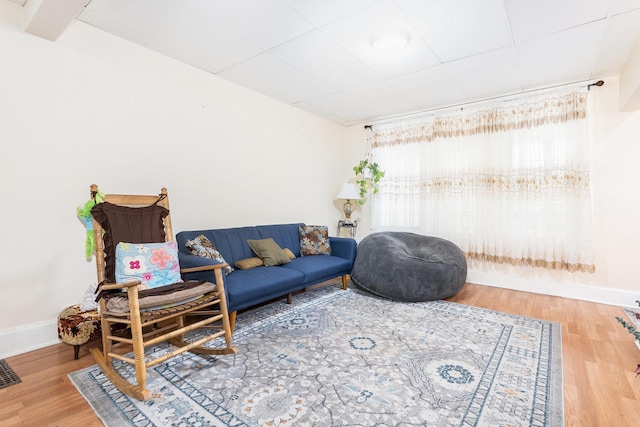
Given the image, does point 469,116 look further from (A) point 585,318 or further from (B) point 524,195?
(A) point 585,318

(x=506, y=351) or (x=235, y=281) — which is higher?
(x=235, y=281)

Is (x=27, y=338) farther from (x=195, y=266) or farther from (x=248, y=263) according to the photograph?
(x=248, y=263)

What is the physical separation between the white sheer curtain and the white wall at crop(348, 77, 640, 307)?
124mm

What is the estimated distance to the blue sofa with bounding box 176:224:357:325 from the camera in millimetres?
2467

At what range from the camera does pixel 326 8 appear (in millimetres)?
2189

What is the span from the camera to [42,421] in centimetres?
150

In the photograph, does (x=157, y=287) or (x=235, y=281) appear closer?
(x=157, y=287)

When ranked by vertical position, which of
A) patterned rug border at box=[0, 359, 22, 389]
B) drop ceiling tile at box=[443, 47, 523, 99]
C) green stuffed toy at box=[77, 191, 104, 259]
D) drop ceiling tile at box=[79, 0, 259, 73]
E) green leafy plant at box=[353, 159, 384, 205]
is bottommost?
patterned rug border at box=[0, 359, 22, 389]

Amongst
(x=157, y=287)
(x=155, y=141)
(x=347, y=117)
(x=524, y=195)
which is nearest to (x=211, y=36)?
(x=155, y=141)

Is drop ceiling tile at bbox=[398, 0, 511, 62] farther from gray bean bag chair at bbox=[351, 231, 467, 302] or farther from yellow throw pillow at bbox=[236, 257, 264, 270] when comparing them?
yellow throw pillow at bbox=[236, 257, 264, 270]

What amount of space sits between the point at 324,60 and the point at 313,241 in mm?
2078

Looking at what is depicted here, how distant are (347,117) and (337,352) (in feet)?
12.2

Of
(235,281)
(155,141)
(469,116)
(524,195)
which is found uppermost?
(469,116)

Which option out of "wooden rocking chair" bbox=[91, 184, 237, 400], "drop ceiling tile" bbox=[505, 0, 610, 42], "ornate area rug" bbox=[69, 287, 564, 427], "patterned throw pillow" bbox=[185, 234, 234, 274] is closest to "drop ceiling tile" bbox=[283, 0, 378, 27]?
"drop ceiling tile" bbox=[505, 0, 610, 42]
